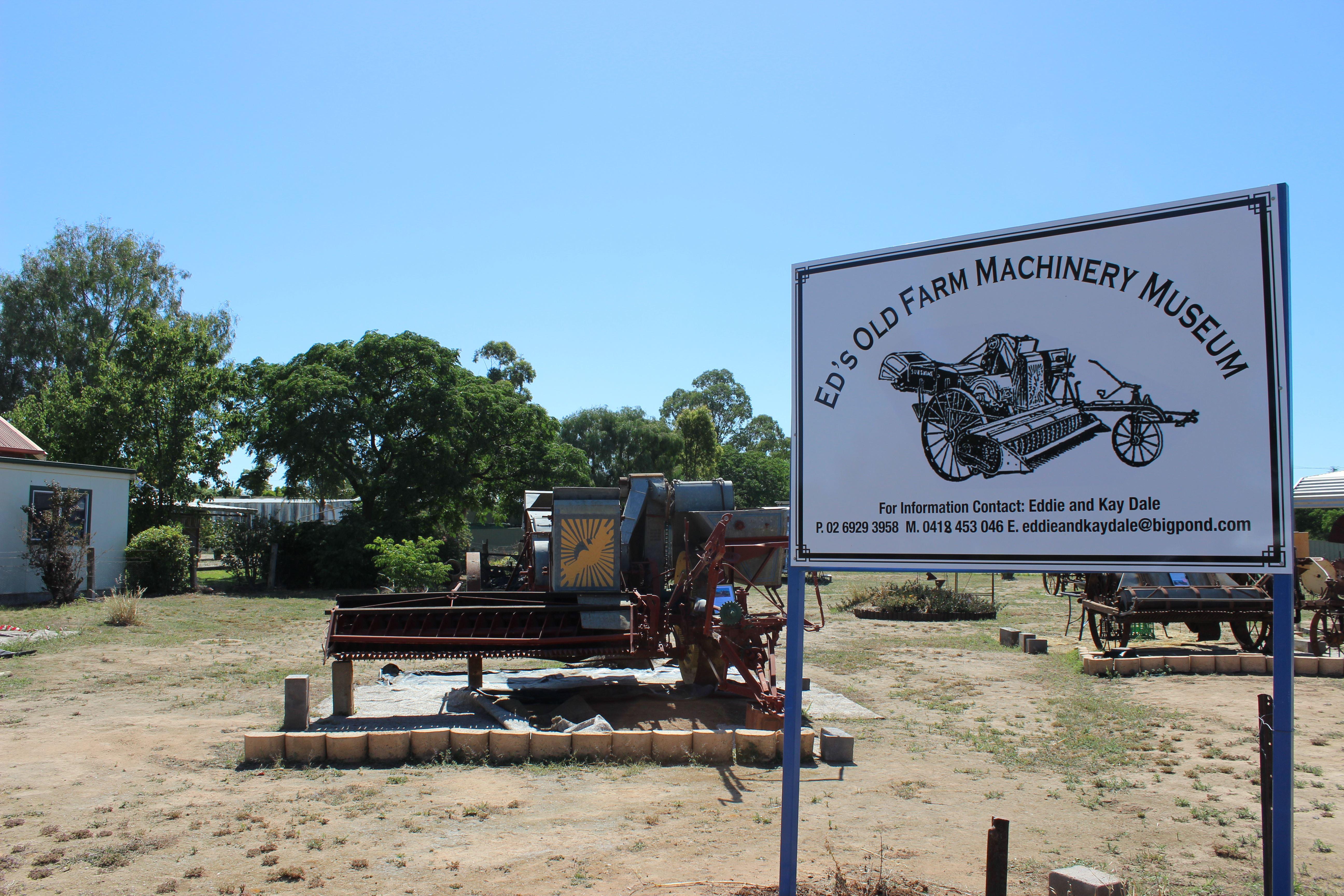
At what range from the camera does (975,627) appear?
1900 centimetres

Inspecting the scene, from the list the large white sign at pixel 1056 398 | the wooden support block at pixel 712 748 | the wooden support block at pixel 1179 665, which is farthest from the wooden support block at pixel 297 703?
the wooden support block at pixel 1179 665

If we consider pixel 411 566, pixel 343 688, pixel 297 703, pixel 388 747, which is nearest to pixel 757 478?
pixel 411 566

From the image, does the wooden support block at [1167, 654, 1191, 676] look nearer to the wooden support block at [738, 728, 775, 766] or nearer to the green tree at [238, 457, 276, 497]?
the wooden support block at [738, 728, 775, 766]

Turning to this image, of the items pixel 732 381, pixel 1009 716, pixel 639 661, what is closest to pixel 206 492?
pixel 639 661

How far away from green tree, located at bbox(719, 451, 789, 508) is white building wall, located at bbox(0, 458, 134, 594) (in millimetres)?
33878

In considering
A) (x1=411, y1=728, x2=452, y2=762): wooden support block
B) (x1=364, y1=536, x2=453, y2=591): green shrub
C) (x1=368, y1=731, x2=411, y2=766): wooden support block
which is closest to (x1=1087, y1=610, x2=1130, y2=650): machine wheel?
(x1=411, y1=728, x2=452, y2=762): wooden support block

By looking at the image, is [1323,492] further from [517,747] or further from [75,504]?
[75,504]

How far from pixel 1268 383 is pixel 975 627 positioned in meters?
17.0

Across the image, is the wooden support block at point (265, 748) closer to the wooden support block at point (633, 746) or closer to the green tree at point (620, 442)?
the wooden support block at point (633, 746)

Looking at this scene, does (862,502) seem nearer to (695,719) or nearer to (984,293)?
(984,293)

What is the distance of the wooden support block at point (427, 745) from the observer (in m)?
7.57

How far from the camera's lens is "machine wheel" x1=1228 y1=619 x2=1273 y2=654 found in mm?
13914

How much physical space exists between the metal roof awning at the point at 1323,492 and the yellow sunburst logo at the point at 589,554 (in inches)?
1159

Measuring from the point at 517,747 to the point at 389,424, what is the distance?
892 inches
